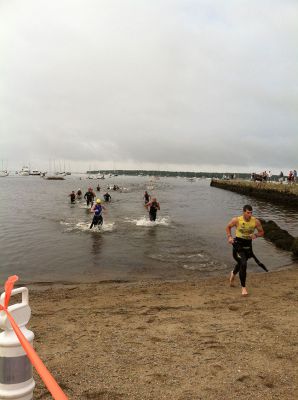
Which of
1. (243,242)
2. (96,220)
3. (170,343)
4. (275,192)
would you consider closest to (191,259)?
(243,242)

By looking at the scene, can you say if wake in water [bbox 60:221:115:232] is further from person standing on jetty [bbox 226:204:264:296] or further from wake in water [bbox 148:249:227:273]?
person standing on jetty [bbox 226:204:264:296]

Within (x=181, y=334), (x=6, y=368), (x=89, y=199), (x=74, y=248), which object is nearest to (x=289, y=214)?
(x=89, y=199)

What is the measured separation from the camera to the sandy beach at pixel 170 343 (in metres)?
4.08

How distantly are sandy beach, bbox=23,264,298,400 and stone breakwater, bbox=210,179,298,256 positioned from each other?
7685 mm

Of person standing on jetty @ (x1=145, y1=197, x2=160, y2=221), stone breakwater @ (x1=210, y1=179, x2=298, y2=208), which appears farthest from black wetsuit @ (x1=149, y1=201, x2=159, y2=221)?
stone breakwater @ (x1=210, y1=179, x2=298, y2=208)

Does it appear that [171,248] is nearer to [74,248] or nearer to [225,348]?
[74,248]

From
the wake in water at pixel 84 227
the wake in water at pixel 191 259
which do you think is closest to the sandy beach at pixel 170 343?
the wake in water at pixel 191 259

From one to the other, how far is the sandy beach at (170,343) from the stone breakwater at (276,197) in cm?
768

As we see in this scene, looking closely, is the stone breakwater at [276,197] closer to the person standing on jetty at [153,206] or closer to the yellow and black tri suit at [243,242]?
the person standing on jetty at [153,206]

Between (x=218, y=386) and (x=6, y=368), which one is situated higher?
(x=6, y=368)

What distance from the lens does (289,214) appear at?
30.6 meters

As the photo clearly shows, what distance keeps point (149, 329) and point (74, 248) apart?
1011 cm

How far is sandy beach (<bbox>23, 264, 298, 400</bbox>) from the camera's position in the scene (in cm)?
408

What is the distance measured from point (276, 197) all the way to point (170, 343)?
40.8m
